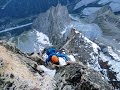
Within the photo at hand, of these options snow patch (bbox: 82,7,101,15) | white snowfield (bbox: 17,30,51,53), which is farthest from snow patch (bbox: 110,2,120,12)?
A: white snowfield (bbox: 17,30,51,53)

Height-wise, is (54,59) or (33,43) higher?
(54,59)

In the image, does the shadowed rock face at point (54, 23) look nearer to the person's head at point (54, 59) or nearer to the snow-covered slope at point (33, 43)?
the snow-covered slope at point (33, 43)

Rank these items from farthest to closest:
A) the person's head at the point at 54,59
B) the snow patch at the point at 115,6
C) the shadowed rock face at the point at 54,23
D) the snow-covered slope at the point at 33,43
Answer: the snow patch at the point at 115,6 → the shadowed rock face at the point at 54,23 → the snow-covered slope at the point at 33,43 → the person's head at the point at 54,59

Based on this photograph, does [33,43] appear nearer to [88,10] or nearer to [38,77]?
[88,10]

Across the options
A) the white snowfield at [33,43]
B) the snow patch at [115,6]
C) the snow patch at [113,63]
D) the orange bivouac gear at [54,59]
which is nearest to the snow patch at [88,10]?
the snow patch at [115,6]

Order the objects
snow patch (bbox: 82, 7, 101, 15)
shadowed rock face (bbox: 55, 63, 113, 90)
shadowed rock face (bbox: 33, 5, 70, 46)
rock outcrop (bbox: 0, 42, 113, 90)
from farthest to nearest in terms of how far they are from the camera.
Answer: snow patch (bbox: 82, 7, 101, 15)
shadowed rock face (bbox: 33, 5, 70, 46)
shadowed rock face (bbox: 55, 63, 113, 90)
rock outcrop (bbox: 0, 42, 113, 90)

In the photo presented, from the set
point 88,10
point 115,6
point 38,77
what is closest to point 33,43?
point 115,6

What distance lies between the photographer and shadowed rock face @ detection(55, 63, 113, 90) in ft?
47.7

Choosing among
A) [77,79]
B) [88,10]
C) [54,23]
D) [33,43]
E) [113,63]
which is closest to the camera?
[77,79]

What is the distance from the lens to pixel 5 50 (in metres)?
16.5

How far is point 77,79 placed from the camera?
14.9 meters

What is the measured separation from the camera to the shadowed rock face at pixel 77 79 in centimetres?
1454

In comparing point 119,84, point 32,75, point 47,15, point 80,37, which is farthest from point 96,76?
point 47,15

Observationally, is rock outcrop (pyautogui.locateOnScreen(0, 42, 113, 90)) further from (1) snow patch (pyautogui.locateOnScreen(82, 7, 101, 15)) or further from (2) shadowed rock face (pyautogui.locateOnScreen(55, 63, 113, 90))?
(1) snow patch (pyautogui.locateOnScreen(82, 7, 101, 15))
